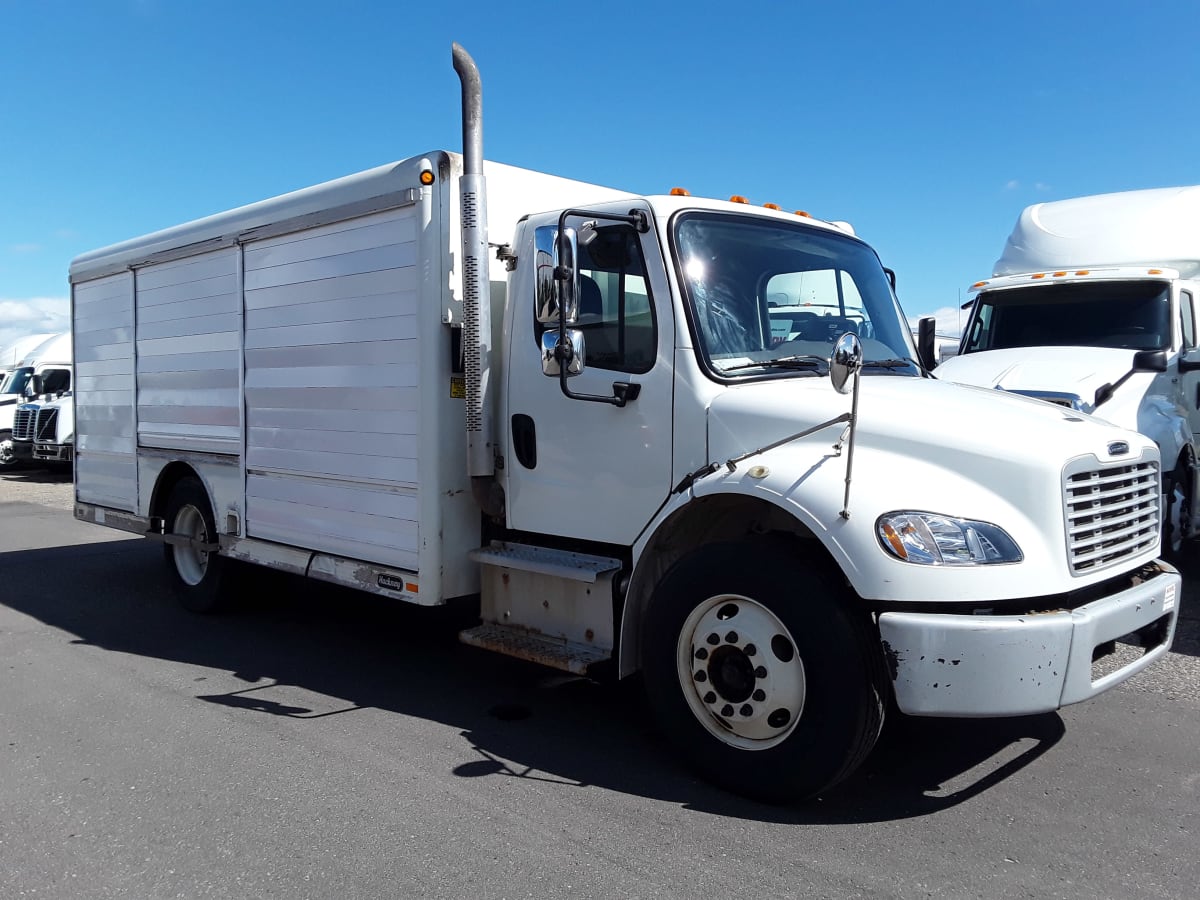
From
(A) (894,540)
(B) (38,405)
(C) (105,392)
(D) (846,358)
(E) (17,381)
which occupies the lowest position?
(A) (894,540)

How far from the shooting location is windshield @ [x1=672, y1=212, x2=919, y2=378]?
444 cm

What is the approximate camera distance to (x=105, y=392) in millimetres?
8398

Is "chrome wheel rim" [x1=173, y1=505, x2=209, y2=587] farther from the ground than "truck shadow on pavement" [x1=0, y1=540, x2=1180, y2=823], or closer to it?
farther from the ground

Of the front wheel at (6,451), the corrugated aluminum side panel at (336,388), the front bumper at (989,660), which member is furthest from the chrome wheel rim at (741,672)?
the front wheel at (6,451)

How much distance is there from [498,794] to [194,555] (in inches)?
179

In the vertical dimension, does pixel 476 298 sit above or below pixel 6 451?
above

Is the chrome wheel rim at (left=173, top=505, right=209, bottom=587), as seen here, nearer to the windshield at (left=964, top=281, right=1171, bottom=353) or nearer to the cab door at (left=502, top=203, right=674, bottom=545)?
the cab door at (left=502, top=203, right=674, bottom=545)

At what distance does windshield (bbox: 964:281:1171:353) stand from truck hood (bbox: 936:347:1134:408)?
0.40 m

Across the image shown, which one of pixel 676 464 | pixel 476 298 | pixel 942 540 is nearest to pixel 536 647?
pixel 676 464

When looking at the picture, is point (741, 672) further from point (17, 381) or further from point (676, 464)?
point (17, 381)

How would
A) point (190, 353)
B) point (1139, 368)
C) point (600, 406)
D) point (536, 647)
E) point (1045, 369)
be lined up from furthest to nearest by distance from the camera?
point (1045, 369) → point (1139, 368) → point (190, 353) → point (536, 647) → point (600, 406)

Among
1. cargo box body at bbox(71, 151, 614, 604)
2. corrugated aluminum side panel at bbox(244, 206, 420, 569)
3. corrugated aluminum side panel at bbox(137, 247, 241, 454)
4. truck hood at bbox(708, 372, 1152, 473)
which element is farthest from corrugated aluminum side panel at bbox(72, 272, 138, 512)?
truck hood at bbox(708, 372, 1152, 473)

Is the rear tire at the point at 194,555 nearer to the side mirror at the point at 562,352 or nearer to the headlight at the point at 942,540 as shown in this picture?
the side mirror at the point at 562,352

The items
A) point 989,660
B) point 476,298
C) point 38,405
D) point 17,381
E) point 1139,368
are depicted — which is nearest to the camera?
point 989,660
